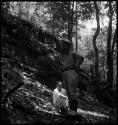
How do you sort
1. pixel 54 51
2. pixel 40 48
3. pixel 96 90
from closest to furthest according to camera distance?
1. pixel 96 90
2. pixel 40 48
3. pixel 54 51

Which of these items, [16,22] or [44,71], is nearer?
[44,71]

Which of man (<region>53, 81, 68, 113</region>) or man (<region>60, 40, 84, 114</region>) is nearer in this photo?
man (<region>60, 40, 84, 114</region>)

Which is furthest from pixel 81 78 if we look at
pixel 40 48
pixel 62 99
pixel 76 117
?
pixel 76 117

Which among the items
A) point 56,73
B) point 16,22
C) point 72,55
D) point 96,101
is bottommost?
point 96,101

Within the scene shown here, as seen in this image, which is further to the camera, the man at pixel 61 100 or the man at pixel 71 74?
the man at pixel 61 100

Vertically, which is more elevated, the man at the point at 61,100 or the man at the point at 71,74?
the man at the point at 71,74

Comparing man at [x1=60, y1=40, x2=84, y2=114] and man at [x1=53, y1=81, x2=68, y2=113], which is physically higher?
man at [x1=60, y1=40, x2=84, y2=114]

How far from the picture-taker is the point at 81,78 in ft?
58.8

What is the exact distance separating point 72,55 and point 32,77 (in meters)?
6.10

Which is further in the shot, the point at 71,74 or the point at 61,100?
the point at 61,100

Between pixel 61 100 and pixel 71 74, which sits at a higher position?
pixel 71 74

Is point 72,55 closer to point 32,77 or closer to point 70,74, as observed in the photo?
point 70,74

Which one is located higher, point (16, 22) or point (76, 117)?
point (16, 22)

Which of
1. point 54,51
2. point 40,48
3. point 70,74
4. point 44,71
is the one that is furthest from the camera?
point 54,51
